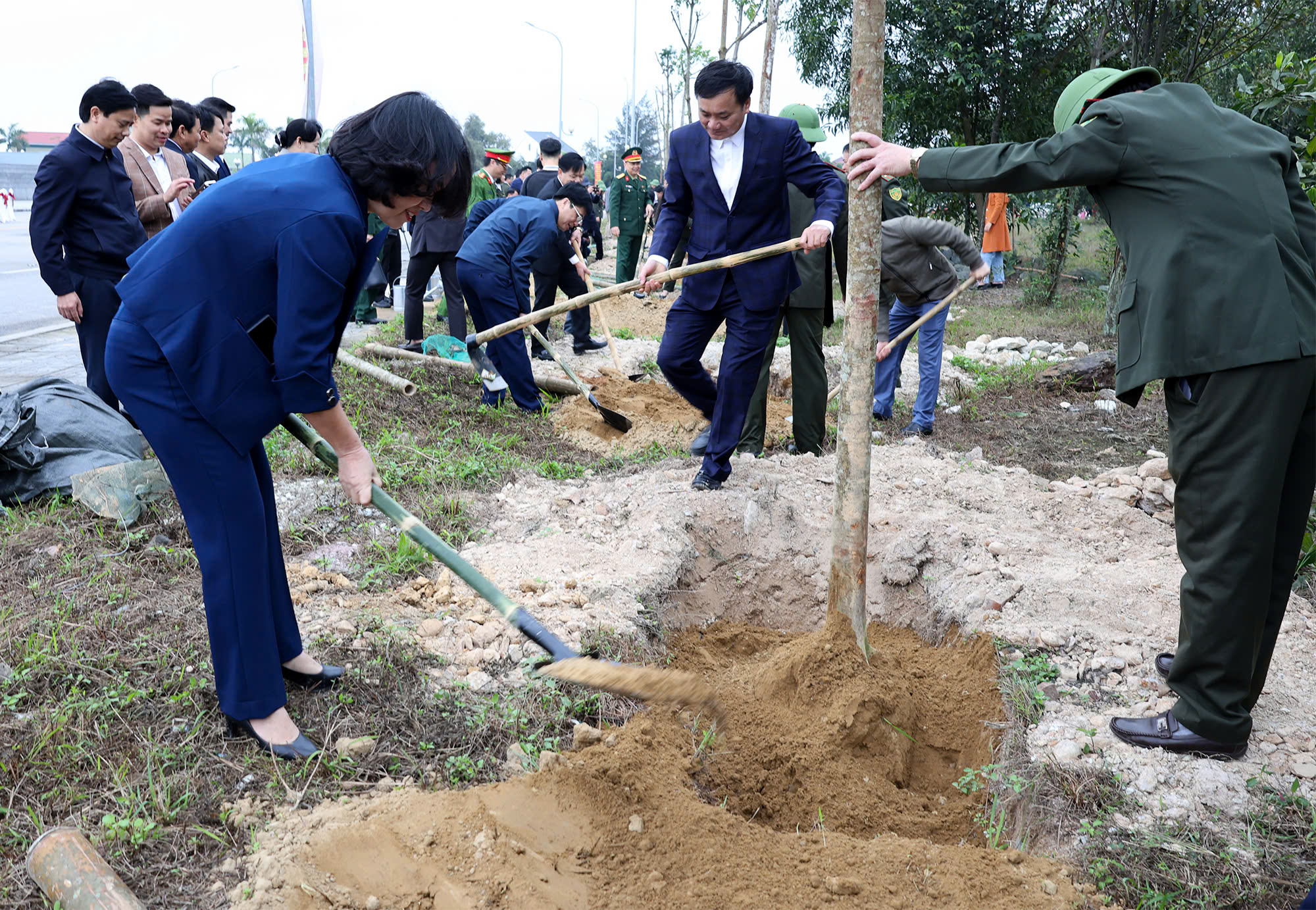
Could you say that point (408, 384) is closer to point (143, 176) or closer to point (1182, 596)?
point (143, 176)

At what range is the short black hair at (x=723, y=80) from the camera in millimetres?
4125

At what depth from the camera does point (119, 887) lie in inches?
78.2

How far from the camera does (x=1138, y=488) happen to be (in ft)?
16.0

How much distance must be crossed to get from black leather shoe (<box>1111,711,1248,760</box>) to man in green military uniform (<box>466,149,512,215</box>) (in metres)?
8.42

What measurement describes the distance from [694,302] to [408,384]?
97.2 inches

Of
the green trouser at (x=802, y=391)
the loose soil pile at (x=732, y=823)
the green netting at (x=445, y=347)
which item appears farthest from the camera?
the green netting at (x=445, y=347)

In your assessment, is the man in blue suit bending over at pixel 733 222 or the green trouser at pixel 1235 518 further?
the man in blue suit bending over at pixel 733 222

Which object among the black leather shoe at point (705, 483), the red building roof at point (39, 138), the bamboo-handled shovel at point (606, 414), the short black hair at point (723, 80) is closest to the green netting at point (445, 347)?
the bamboo-handled shovel at point (606, 414)

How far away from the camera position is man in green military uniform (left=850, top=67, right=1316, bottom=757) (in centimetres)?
236

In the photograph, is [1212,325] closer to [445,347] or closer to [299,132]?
[445,347]

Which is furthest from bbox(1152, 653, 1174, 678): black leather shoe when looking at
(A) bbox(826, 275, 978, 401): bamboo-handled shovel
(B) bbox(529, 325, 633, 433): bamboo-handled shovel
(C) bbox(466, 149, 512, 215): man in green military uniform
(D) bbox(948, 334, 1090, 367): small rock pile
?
(C) bbox(466, 149, 512, 215): man in green military uniform

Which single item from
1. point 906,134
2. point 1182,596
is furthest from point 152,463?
point 906,134

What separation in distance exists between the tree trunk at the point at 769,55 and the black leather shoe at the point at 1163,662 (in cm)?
1032

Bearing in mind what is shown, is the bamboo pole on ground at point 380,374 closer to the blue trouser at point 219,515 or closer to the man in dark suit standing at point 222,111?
the man in dark suit standing at point 222,111
